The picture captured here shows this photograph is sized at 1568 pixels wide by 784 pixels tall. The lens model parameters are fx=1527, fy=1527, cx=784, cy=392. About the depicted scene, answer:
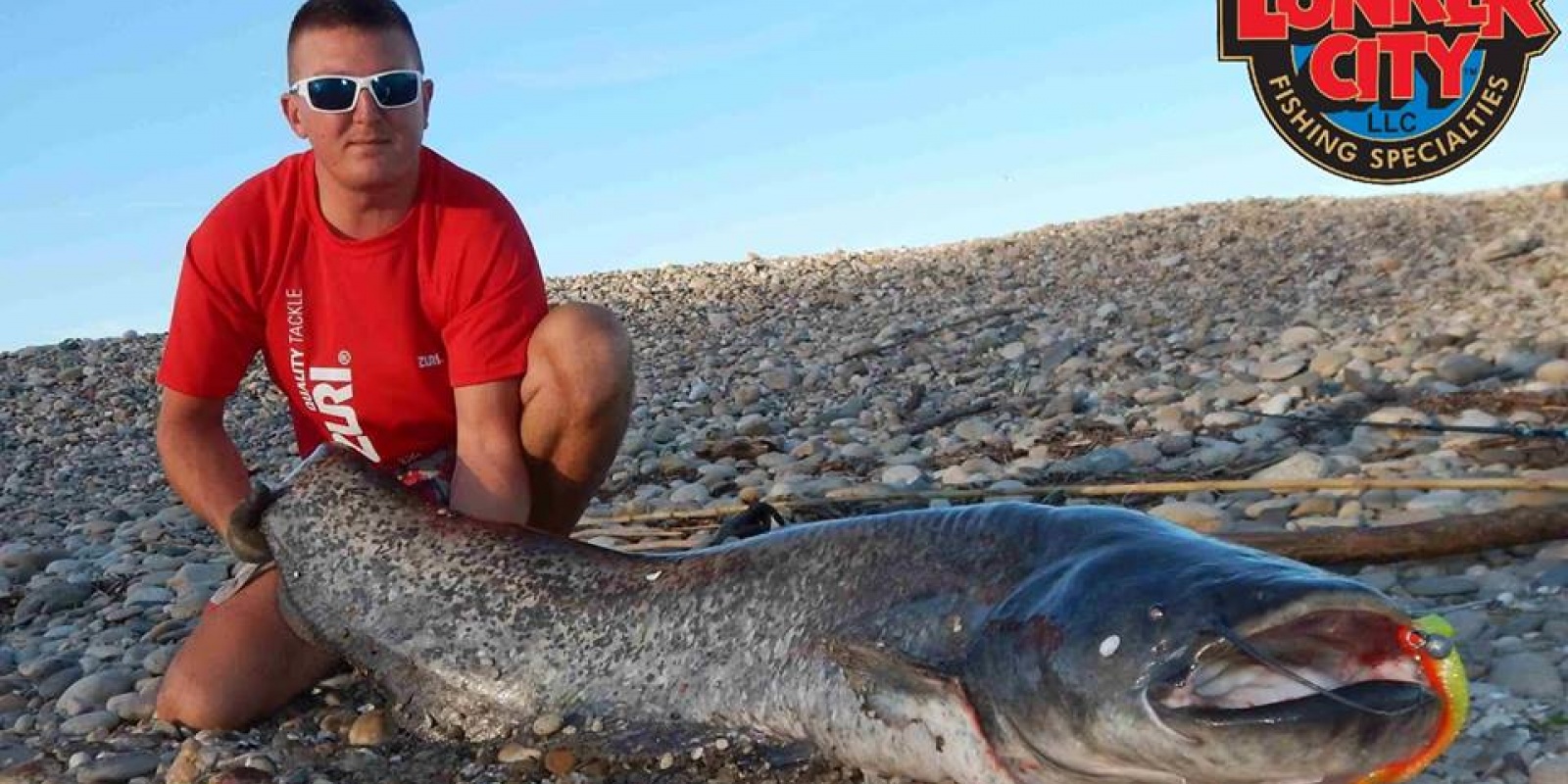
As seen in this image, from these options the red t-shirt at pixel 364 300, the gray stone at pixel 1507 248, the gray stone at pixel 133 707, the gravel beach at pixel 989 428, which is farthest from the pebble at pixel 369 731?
the gray stone at pixel 1507 248

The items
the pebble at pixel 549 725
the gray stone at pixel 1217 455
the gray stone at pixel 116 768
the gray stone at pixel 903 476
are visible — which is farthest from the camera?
the gray stone at pixel 903 476

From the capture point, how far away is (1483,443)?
576cm

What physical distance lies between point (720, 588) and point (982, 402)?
521 centimetres

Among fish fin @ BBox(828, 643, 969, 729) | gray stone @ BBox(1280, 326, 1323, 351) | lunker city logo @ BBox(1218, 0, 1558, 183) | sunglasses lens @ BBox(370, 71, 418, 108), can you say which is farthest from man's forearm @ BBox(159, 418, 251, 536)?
lunker city logo @ BBox(1218, 0, 1558, 183)

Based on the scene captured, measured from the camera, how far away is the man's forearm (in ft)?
16.0

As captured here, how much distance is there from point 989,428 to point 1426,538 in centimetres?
348

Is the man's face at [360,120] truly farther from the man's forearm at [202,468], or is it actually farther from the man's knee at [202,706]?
the man's knee at [202,706]

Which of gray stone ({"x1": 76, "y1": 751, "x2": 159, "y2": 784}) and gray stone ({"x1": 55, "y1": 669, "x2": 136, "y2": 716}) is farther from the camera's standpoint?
gray stone ({"x1": 55, "y1": 669, "x2": 136, "y2": 716})

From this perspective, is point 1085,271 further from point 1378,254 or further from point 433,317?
point 433,317

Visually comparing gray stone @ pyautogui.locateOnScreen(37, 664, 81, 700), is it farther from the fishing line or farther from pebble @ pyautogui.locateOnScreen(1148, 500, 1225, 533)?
the fishing line

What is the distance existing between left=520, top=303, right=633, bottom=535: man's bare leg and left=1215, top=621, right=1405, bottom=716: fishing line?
2625 millimetres

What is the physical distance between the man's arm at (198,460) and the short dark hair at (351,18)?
46.8 inches

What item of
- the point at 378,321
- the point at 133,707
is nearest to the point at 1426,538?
the point at 378,321

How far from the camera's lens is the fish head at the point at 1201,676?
2.53 m
